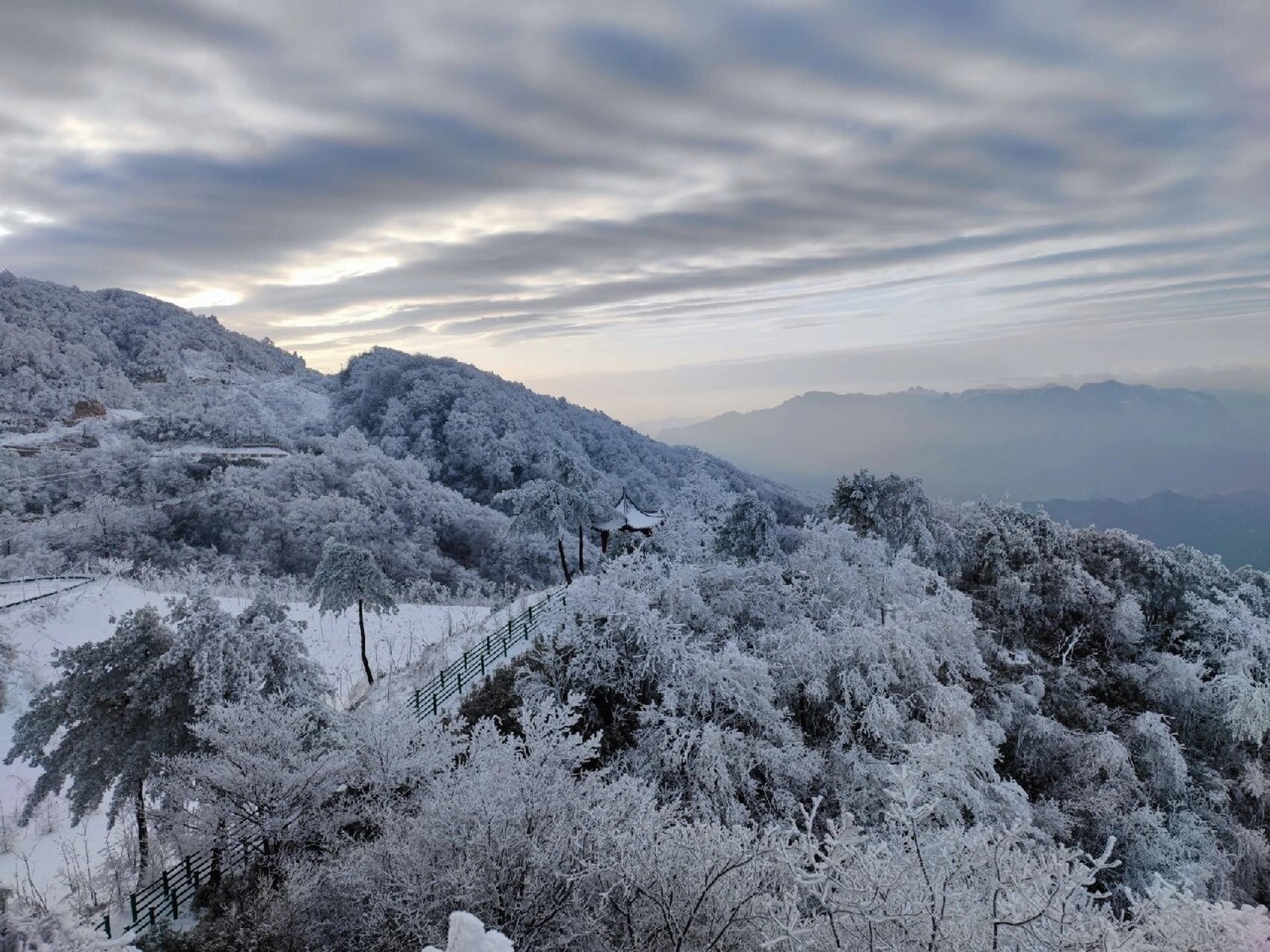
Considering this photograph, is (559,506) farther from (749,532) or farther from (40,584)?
(40,584)

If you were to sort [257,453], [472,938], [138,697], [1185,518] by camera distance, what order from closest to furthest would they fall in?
[472,938] < [138,697] < [257,453] < [1185,518]

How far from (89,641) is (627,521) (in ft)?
60.5

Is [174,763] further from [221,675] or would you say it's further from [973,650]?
[973,650]

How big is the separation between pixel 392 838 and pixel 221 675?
599 centimetres

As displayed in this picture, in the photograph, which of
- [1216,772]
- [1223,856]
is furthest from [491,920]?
[1216,772]

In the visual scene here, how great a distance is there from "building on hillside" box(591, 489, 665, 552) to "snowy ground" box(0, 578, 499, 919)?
6.34 m

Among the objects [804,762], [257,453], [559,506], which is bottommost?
[804,762]

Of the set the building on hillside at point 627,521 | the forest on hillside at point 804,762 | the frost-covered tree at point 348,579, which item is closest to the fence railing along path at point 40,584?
the frost-covered tree at point 348,579

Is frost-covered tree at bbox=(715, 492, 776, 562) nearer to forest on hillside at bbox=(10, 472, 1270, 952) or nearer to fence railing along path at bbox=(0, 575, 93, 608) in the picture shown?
forest on hillside at bbox=(10, 472, 1270, 952)

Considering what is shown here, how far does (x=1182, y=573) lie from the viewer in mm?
29453

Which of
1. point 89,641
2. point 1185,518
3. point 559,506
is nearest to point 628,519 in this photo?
point 559,506

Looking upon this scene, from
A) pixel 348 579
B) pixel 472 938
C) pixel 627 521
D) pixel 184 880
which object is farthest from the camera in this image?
pixel 627 521

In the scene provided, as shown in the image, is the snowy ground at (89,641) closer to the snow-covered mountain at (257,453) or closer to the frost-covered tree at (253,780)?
the frost-covered tree at (253,780)

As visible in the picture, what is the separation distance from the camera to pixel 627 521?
28875mm
